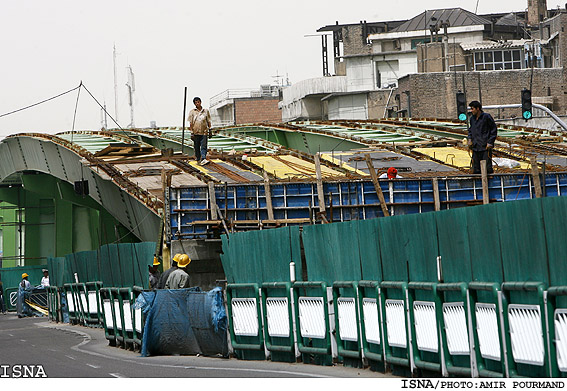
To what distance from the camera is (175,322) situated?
18828 millimetres

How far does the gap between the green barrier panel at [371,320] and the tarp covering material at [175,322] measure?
4475 millimetres

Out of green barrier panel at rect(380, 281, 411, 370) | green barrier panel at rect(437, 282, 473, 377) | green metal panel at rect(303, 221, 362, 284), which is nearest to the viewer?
green barrier panel at rect(437, 282, 473, 377)

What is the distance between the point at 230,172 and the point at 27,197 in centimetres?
4232

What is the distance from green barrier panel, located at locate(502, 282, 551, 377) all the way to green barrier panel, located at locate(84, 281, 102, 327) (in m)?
18.6

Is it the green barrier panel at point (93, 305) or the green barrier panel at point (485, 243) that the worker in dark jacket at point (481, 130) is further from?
the green barrier panel at point (485, 243)

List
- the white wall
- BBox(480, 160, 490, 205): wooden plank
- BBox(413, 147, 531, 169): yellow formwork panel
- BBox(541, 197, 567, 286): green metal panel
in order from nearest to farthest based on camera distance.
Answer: BBox(541, 197, 567, 286): green metal panel, BBox(480, 160, 490, 205): wooden plank, BBox(413, 147, 531, 169): yellow formwork panel, the white wall

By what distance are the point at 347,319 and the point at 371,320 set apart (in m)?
0.73

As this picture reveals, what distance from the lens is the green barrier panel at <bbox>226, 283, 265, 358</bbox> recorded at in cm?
1734

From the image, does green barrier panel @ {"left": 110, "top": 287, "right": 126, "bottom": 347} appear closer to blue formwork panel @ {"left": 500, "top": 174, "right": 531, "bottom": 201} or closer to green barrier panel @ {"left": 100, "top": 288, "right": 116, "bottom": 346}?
green barrier panel @ {"left": 100, "top": 288, "right": 116, "bottom": 346}

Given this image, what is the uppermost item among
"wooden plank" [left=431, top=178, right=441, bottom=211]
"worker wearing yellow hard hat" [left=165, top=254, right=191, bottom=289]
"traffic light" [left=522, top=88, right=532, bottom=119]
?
"traffic light" [left=522, top=88, right=532, bottom=119]

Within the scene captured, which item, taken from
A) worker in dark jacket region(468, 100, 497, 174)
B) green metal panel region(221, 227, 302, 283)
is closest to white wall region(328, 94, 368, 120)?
worker in dark jacket region(468, 100, 497, 174)

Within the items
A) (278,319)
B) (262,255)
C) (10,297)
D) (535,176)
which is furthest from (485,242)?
(10,297)

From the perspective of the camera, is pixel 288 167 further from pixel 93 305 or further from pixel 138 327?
pixel 138 327

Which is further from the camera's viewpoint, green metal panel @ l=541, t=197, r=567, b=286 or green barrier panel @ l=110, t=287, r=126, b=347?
green barrier panel @ l=110, t=287, r=126, b=347
